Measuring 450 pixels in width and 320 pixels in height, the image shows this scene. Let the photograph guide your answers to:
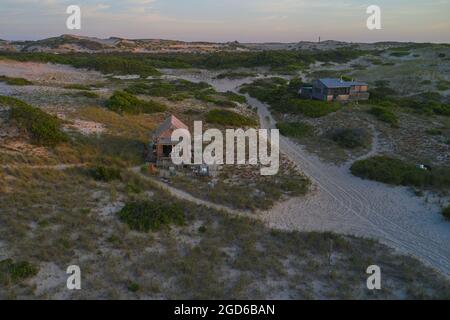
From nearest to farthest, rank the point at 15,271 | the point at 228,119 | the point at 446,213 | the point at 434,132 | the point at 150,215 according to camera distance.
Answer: the point at 15,271, the point at 150,215, the point at 446,213, the point at 434,132, the point at 228,119

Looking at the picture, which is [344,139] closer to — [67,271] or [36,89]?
[67,271]

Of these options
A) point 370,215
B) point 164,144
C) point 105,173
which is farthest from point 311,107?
point 105,173

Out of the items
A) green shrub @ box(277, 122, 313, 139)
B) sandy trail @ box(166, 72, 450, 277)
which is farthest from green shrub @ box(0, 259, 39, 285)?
green shrub @ box(277, 122, 313, 139)

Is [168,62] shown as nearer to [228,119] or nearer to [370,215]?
[228,119]

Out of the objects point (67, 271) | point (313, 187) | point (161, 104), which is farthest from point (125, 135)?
point (67, 271)

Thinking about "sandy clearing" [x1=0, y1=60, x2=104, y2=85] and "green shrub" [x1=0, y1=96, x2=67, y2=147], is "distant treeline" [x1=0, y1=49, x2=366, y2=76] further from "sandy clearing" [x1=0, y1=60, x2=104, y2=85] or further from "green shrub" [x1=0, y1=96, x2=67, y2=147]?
"green shrub" [x1=0, y1=96, x2=67, y2=147]
